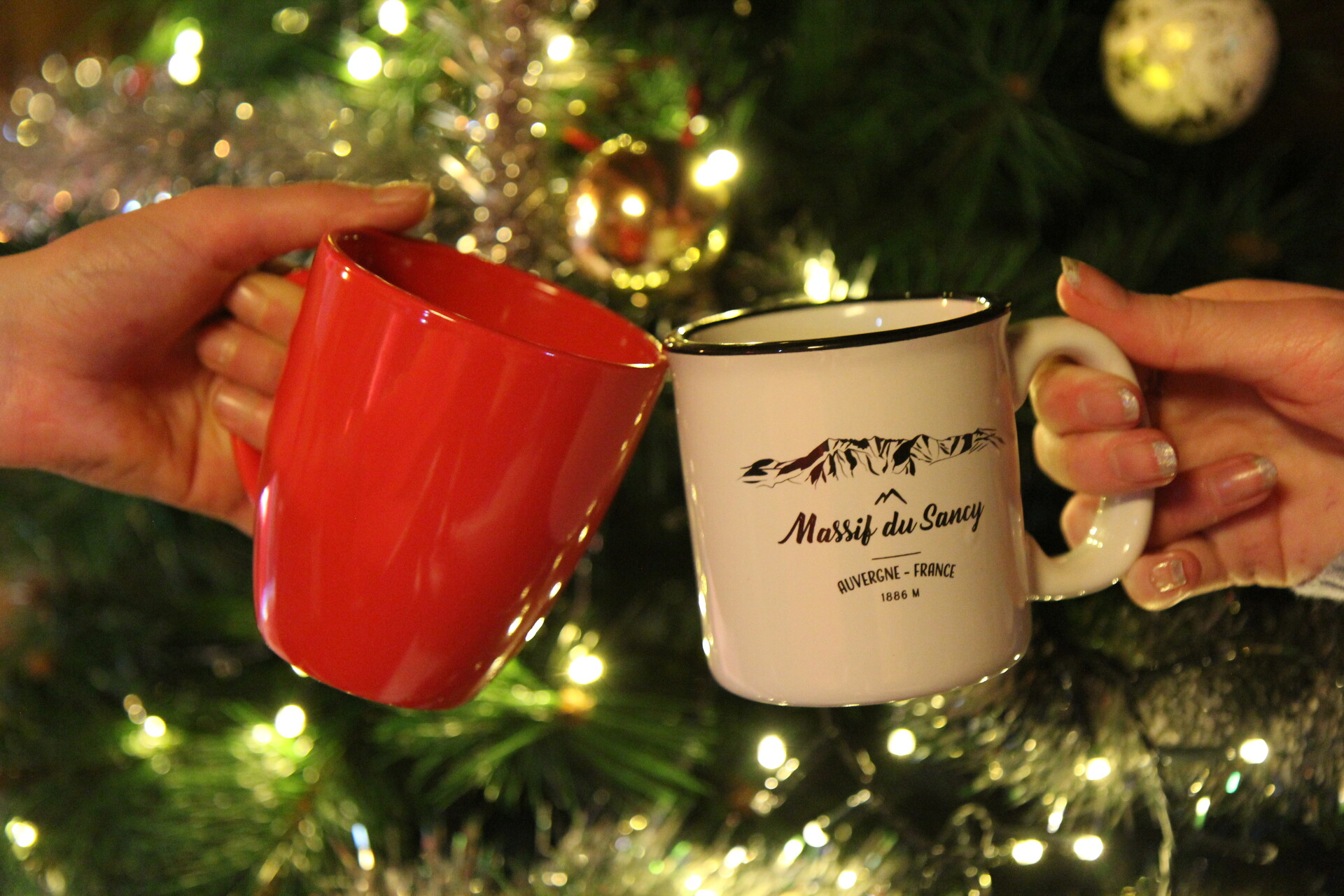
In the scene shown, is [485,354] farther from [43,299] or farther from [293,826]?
[293,826]

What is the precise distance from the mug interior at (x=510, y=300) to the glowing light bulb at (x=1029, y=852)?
0.42 metres

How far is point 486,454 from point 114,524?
661 millimetres

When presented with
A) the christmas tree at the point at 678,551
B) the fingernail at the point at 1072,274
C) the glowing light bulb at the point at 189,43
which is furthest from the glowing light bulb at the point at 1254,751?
the glowing light bulb at the point at 189,43

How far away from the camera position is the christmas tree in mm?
698

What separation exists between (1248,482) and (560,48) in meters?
0.60

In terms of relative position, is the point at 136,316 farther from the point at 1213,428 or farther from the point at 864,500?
the point at 1213,428

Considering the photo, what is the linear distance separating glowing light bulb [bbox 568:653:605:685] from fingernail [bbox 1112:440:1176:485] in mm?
447

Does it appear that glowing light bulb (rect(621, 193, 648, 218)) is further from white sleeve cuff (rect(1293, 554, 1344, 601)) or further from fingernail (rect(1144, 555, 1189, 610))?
white sleeve cuff (rect(1293, 554, 1344, 601))

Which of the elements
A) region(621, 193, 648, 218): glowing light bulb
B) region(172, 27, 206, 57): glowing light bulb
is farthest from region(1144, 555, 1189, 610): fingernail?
region(172, 27, 206, 57): glowing light bulb

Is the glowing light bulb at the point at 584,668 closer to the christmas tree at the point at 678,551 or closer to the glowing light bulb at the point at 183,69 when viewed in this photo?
the christmas tree at the point at 678,551

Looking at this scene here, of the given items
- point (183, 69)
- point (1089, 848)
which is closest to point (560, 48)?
point (183, 69)

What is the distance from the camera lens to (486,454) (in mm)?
509

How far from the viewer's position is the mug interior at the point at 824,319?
2.02 ft

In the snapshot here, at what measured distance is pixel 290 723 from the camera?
93 cm
